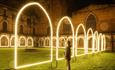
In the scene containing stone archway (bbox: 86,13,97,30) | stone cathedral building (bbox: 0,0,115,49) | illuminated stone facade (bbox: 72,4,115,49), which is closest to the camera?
illuminated stone facade (bbox: 72,4,115,49)

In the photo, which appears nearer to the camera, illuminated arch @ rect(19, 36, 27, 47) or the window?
illuminated arch @ rect(19, 36, 27, 47)

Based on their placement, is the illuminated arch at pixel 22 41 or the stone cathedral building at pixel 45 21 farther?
the illuminated arch at pixel 22 41

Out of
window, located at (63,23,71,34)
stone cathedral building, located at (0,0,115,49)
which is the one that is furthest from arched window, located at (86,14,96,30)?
window, located at (63,23,71,34)

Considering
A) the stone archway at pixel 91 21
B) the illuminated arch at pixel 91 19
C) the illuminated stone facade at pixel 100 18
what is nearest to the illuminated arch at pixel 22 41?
the illuminated stone facade at pixel 100 18

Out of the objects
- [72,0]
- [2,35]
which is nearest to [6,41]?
[2,35]

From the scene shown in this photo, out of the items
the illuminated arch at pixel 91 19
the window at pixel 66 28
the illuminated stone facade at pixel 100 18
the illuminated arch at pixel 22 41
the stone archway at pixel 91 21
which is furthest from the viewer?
the window at pixel 66 28

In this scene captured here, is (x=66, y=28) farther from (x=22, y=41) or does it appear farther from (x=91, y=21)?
(x=22, y=41)

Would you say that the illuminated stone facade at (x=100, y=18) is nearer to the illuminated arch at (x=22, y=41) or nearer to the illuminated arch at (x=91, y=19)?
the illuminated arch at (x=91, y=19)

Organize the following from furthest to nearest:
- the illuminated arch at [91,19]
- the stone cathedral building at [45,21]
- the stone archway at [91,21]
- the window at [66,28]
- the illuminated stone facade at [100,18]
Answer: the window at [66,28], the stone archway at [91,21], the illuminated arch at [91,19], the stone cathedral building at [45,21], the illuminated stone facade at [100,18]

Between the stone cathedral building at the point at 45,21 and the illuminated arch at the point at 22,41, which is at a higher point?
the stone cathedral building at the point at 45,21

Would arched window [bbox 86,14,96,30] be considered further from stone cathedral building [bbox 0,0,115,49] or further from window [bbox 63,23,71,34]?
window [bbox 63,23,71,34]

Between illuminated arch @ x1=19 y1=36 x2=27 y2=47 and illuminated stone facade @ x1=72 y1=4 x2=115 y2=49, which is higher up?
illuminated stone facade @ x1=72 y1=4 x2=115 y2=49

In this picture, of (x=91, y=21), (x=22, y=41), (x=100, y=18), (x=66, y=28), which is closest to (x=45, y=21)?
(x=66, y=28)

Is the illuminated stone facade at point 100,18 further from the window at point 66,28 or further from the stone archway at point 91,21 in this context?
the window at point 66,28
